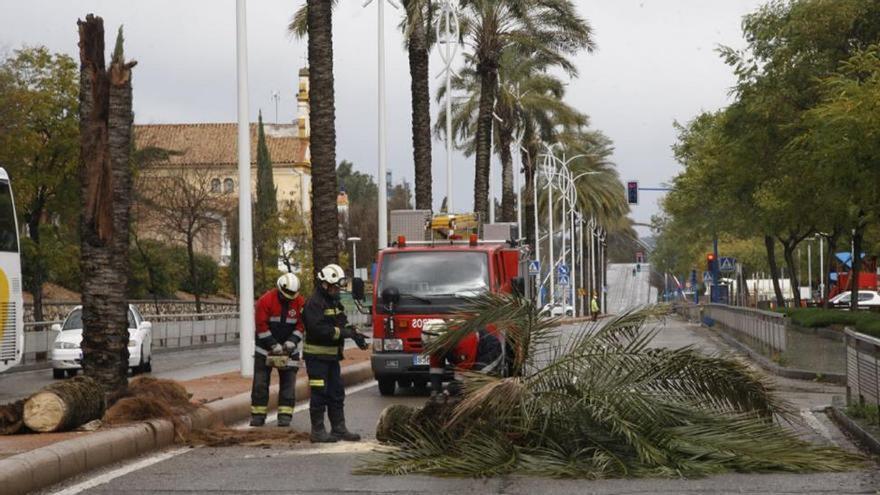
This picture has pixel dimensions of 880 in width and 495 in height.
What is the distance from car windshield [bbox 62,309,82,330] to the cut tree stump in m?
16.6

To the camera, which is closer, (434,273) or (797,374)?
(434,273)

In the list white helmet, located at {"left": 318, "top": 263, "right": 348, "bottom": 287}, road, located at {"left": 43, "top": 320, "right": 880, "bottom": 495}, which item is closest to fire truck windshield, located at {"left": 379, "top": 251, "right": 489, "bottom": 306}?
white helmet, located at {"left": 318, "top": 263, "right": 348, "bottom": 287}

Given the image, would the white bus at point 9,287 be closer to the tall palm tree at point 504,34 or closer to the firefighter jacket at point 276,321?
the firefighter jacket at point 276,321

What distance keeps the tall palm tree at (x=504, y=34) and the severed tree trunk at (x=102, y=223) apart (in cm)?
3195

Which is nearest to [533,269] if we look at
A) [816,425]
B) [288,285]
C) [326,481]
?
[816,425]

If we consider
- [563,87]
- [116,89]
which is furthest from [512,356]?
[563,87]

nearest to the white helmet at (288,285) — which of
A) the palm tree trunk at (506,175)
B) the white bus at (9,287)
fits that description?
the white bus at (9,287)

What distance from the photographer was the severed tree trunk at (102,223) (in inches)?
666

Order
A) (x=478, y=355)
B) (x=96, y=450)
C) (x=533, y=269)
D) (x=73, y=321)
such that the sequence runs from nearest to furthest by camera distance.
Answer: (x=96, y=450)
(x=478, y=355)
(x=73, y=321)
(x=533, y=269)

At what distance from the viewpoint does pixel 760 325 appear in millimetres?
35281

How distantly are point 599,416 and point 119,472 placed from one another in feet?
13.2

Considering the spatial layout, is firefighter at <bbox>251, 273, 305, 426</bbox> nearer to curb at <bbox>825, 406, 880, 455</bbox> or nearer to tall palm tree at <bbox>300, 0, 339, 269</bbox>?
curb at <bbox>825, 406, 880, 455</bbox>

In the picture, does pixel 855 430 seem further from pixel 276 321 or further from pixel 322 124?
pixel 322 124

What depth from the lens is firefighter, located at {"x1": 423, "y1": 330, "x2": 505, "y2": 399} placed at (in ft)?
44.7
